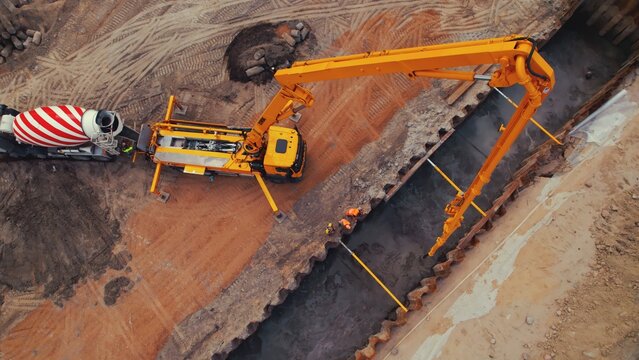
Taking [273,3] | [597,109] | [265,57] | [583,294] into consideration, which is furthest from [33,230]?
[597,109]

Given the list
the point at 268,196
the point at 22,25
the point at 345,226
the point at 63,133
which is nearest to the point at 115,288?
the point at 63,133

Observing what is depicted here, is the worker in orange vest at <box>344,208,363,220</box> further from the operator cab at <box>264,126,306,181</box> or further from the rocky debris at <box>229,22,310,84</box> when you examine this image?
the rocky debris at <box>229,22,310,84</box>

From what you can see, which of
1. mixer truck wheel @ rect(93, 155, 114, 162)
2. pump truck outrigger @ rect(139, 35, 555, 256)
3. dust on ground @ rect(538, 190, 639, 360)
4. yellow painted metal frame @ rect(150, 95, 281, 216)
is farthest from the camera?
mixer truck wheel @ rect(93, 155, 114, 162)

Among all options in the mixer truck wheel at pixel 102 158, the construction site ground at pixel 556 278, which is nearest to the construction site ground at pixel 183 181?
the mixer truck wheel at pixel 102 158

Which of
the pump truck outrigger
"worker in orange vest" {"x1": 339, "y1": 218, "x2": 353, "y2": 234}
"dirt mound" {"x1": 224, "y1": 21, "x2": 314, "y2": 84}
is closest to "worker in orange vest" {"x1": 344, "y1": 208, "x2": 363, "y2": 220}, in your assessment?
"worker in orange vest" {"x1": 339, "y1": 218, "x2": 353, "y2": 234}

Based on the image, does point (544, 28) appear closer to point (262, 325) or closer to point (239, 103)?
point (239, 103)

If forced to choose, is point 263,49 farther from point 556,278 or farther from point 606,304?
point 606,304

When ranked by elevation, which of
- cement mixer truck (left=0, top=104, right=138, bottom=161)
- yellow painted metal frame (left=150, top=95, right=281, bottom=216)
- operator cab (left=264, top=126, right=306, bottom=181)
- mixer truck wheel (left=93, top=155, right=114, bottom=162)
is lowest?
operator cab (left=264, top=126, right=306, bottom=181)

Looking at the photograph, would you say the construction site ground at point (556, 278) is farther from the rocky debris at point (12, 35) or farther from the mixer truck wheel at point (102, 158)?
the rocky debris at point (12, 35)
